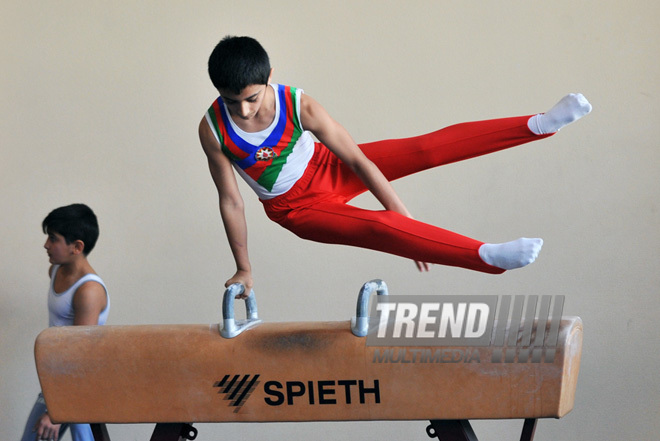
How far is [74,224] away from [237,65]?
66.4 inches

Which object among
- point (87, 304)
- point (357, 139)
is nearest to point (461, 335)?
point (87, 304)

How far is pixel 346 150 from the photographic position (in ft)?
9.05

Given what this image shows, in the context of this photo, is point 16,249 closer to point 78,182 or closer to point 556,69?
point 78,182

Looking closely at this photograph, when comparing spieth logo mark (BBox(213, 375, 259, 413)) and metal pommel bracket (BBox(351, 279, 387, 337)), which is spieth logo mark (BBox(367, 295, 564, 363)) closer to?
metal pommel bracket (BBox(351, 279, 387, 337))

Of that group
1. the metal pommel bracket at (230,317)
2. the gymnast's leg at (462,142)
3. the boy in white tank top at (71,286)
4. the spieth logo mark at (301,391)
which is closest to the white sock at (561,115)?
the gymnast's leg at (462,142)

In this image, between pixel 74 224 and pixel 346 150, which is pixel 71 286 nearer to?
pixel 74 224

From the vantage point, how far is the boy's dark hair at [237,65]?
95.6 inches

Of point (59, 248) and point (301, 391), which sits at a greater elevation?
point (59, 248)

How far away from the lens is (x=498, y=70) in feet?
15.8

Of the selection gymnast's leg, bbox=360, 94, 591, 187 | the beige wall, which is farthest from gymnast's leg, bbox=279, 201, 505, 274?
the beige wall

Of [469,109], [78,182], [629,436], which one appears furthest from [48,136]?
[629,436]

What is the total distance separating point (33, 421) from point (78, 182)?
178 centimetres

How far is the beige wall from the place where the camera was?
475cm

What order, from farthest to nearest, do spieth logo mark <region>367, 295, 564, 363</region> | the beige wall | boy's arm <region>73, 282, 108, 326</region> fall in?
the beige wall → boy's arm <region>73, 282, 108, 326</region> → spieth logo mark <region>367, 295, 564, 363</region>
